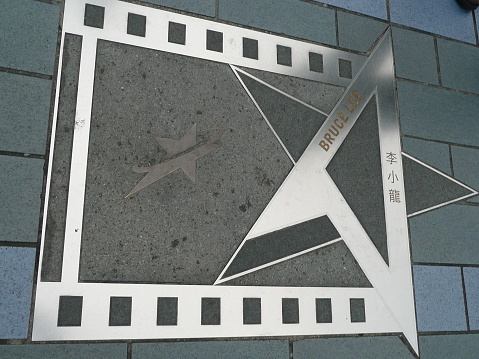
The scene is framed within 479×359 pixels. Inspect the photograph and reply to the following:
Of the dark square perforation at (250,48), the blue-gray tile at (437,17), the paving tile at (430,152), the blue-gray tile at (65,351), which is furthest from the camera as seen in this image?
the blue-gray tile at (437,17)

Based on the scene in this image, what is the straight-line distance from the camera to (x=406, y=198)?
2520mm

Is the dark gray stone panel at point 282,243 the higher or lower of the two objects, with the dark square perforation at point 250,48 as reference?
lower

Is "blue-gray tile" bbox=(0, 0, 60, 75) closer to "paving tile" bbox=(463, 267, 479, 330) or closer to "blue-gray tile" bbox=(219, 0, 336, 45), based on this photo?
"blue-gray tile" bbox=(219, 0, 336, 45)

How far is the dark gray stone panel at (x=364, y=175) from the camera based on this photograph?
2.40 meters

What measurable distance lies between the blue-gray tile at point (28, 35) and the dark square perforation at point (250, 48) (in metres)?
0.96

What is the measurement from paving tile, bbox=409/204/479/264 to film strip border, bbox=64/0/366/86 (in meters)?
0.95

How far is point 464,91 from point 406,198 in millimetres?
935

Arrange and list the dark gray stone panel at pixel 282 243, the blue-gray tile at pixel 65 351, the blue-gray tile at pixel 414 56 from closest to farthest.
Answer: the blue-gray tile at pixel 65 351, the dark gray stone panel at pixel 282 243, the blue-gray tile at pixel 414 56

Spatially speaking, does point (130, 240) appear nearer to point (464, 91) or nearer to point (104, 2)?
point (104, 2)

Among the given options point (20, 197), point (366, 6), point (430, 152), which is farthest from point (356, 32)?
point (20, 197)

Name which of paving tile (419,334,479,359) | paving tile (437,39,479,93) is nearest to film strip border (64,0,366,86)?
paving tile (437,39,479,93)

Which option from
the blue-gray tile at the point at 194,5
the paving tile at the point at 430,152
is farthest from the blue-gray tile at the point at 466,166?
the blue-gray tile at the point at 194,5

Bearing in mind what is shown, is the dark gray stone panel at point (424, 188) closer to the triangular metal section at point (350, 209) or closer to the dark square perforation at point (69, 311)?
the triangular metal section at point (350, 209)

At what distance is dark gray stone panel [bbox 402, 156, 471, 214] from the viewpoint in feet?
8.33
